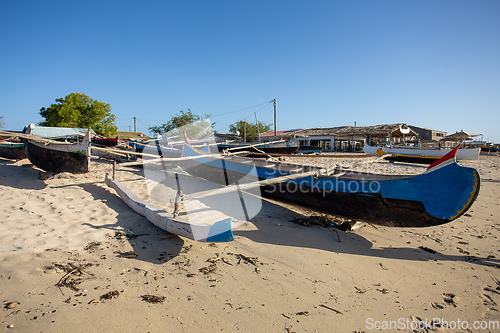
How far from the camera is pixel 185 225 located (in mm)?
2740

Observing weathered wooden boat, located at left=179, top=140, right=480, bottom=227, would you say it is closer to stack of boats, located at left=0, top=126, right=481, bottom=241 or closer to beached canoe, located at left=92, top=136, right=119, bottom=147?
stack of boats, located at left=0, top=126, right=481, bottom=241

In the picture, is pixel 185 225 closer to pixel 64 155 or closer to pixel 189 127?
pixel 64 155

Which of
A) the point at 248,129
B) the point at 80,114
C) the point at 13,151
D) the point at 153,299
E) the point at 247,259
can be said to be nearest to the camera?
the point at 153,299

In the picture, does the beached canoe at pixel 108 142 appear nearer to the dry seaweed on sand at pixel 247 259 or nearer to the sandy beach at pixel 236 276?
the sandy beach at pixel 236 276

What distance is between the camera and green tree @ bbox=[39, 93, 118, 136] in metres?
17.9

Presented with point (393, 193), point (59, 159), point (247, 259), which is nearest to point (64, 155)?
point (59, 159)

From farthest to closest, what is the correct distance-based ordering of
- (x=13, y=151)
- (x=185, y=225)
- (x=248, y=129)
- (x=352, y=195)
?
(x=248, y=129) → (x=13, y=151) → (x=352, y=195) → (x=185, y=225)

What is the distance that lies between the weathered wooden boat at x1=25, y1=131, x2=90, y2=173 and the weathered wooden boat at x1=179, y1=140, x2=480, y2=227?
180 inches

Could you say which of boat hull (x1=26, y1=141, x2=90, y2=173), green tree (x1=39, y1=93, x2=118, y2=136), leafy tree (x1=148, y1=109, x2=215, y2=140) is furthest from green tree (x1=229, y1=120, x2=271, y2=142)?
boat hull (x1=26, y1=141, x2=90, y2=173)

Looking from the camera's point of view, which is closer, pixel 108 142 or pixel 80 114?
pixel 108 142

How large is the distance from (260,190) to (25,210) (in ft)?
13.5

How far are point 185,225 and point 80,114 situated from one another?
68.2ft

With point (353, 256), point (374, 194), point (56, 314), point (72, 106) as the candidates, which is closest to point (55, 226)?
point (56, 314)

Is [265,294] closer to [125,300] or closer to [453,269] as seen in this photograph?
[125,300]
